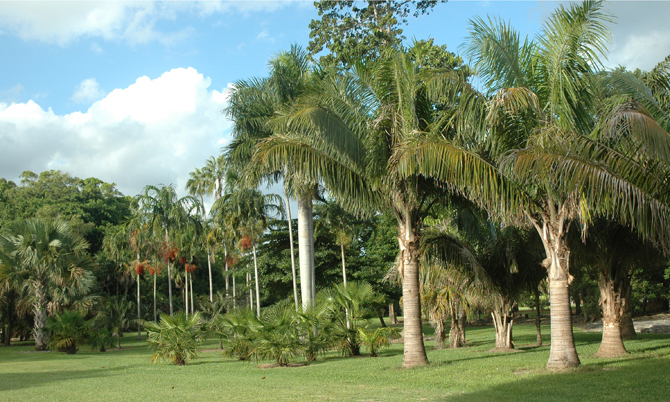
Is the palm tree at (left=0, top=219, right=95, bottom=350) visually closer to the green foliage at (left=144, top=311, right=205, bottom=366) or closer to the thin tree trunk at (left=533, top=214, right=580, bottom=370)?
the green foliage at (left=144, top=311, right=205, bottom=366)

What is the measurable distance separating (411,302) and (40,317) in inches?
909

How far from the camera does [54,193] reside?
61500mm

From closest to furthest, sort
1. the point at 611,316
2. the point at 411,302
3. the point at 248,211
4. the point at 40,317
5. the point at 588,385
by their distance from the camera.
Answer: the point at 588,385 < the point at 411,302 < the point at 611,316 < the point at 40,317 < the point at 248,211

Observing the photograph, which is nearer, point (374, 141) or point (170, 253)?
point (374, 141)

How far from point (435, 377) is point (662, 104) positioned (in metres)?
8.59

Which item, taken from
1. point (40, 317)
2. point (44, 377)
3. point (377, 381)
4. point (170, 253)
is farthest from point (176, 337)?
point (170, 253)

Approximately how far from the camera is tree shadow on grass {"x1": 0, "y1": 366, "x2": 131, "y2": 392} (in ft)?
43.3

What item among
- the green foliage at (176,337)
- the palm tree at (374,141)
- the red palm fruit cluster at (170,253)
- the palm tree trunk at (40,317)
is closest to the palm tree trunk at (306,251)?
the green foliage at (176,337)

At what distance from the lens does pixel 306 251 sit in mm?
22156

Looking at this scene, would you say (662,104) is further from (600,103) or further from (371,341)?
(371,341)

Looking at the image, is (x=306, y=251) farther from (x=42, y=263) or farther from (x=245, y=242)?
(x=42, y=263)

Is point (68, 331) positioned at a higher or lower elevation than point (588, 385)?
lower

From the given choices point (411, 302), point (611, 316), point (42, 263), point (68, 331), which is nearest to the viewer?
point (411, 302)

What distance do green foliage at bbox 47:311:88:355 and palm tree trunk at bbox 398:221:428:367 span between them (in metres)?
19.1
